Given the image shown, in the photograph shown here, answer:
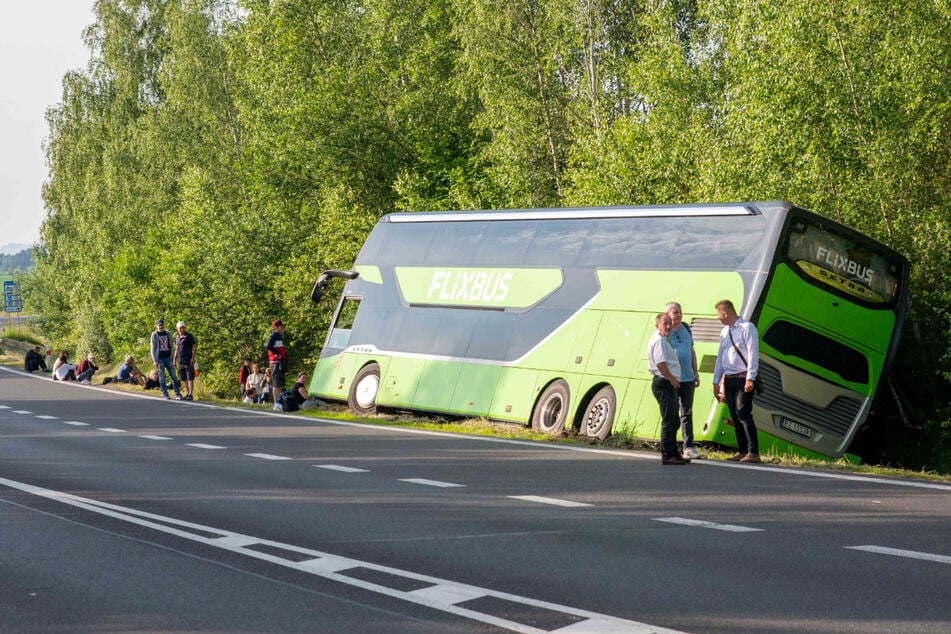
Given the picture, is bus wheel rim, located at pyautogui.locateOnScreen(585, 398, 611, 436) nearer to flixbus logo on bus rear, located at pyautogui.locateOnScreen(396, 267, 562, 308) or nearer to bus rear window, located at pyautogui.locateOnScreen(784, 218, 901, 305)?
flixbus logo on bus rear, located at pyautogui.locateOnScreen(396, 267, 562, 308)

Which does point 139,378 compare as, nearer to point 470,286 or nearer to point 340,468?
point 470,286

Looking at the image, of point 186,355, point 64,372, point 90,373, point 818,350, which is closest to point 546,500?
point 818,350

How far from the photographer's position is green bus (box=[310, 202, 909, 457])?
16.7m

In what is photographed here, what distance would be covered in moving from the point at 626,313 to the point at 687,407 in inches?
190

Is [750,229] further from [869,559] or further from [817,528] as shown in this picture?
[869,559]

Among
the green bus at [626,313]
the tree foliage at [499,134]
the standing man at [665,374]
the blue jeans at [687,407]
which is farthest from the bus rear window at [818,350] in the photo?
the tree foliage at [499,134]

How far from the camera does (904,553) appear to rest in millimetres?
7527

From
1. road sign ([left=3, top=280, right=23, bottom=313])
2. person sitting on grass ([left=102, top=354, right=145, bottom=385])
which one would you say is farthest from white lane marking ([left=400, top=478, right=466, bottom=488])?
road sign ([left=3, top=280, right=23, bottom=313])

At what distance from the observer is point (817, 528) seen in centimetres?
863

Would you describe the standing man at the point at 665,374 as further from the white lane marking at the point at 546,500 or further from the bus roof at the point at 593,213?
the bus roof at the point at 593,213

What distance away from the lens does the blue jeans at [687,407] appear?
13383 millimetres

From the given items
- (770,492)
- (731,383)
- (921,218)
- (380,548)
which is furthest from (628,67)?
(380,548)

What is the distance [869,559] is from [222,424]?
1445cm

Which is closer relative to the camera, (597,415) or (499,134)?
(597,415)
